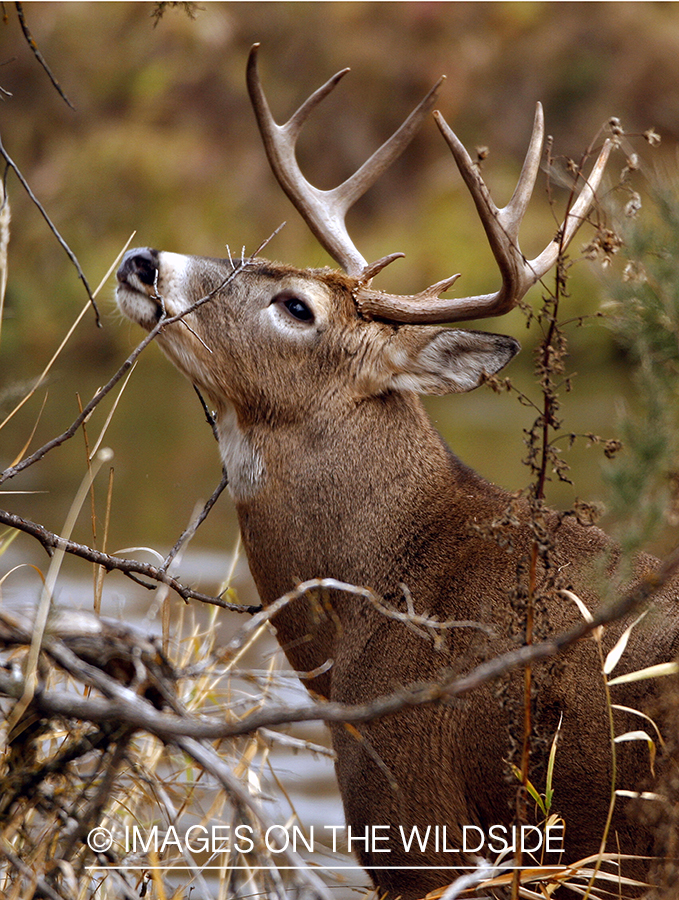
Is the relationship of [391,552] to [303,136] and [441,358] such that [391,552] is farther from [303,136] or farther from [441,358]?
[303,136]

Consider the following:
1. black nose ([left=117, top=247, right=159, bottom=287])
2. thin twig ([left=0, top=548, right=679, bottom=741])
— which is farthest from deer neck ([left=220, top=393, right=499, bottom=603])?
thin twig ([left=0, top=548, right=679, bottom=741])

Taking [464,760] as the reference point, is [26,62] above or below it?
above

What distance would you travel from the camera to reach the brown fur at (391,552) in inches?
122

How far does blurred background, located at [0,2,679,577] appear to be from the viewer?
16438 mm

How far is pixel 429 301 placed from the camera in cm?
382

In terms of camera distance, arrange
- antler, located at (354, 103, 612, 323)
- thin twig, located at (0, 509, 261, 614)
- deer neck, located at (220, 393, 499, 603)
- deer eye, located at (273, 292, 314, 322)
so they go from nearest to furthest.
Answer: thin twig, located at (0, 509, 261, 614) → antler, located at (354, 103, 612, 323) → deer neck, located at (220, 393, 499, 603) → deer eye, located at (273, 292, 314, 322)

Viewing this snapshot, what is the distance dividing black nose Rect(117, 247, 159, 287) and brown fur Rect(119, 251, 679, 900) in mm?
22

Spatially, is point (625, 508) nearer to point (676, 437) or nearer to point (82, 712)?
point (676, 437)

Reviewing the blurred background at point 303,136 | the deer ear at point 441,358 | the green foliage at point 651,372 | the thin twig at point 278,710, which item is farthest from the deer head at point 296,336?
the blurred background at point 303,136

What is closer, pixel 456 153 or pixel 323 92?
pixel 456 153

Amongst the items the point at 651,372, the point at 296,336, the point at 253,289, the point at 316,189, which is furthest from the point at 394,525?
the point at 651,372

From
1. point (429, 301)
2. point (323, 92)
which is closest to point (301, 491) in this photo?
point (429, 301)

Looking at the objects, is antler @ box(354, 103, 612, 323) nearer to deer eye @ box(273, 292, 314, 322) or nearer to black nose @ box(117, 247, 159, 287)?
deer eye @ box(273, 292, 314, 322)

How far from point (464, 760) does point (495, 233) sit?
156 centimetres
